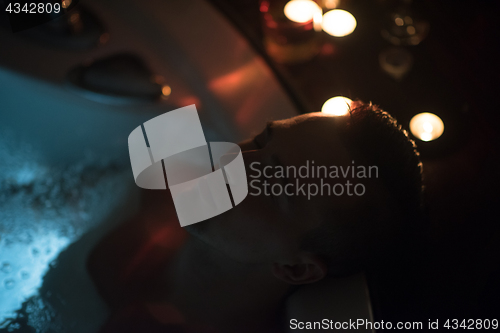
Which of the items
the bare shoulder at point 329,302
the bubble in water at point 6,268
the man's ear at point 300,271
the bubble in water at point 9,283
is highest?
the bubble in water at point 6,268

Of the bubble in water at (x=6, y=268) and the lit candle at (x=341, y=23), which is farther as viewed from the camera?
the lit candle at (x=341, y=23)

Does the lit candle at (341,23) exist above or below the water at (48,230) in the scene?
above

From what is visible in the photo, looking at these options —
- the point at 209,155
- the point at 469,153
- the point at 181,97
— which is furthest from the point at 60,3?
the point at 469,153

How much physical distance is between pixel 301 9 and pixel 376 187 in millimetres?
433

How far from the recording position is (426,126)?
0.60 metres

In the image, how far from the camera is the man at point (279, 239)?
398 millimetres

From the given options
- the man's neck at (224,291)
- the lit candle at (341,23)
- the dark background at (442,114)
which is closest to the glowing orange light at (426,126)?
the dark background at (442,114)

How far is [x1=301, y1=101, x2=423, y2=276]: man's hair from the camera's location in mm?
397

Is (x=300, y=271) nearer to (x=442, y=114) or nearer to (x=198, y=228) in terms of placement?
(x=198, y=228)

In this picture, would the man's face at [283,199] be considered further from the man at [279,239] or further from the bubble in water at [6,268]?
the bubble in water at [6,268]

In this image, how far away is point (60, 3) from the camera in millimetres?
588

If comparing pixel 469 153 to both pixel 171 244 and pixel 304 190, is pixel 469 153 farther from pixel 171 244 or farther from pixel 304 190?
pixel 171 244

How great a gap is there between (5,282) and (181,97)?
0.37 m

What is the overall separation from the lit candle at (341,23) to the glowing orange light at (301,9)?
35mm
